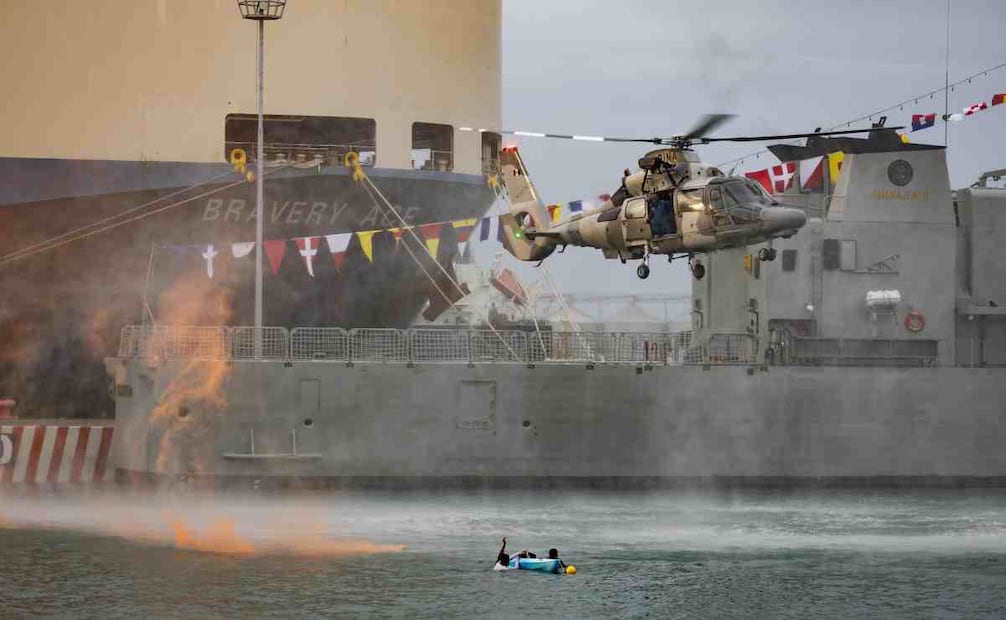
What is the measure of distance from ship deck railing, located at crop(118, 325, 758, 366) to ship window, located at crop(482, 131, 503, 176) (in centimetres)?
956

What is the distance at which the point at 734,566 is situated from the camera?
35.1m

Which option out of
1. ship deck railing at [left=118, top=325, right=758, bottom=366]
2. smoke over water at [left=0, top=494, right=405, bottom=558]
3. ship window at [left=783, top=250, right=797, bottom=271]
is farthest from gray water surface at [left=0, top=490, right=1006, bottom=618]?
ship window at [left=783, top=250, right=797, bottom=271]

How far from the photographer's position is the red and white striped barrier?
4353cm

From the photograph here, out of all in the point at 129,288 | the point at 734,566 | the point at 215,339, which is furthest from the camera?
the point at 129,288

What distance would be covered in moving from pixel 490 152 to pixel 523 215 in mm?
9902

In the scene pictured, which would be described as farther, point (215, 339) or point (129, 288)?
point (129, 288)

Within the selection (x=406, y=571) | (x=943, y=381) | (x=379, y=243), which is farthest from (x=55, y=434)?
(x=943, y=381)

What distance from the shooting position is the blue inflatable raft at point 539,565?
34.0m

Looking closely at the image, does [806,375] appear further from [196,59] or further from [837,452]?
[196,59]

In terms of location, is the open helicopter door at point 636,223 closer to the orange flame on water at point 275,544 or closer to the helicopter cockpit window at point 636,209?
the helicopter cockpit window at point 636,209

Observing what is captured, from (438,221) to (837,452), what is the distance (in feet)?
43.1

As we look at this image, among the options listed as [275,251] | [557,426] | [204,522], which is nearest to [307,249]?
[275,251]

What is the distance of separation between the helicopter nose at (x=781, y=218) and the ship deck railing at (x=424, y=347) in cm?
724

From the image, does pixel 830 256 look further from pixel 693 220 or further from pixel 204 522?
pixel 204 522
